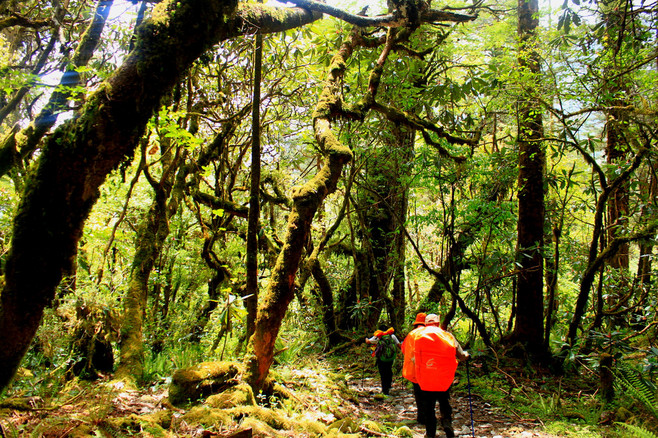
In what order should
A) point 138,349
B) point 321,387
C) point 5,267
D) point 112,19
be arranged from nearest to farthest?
point 5,267
point 138,349
point 321,387
point 112,19

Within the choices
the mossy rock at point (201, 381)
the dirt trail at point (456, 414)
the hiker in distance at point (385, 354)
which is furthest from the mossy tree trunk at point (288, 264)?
the hiker in distance at point (385, 354)

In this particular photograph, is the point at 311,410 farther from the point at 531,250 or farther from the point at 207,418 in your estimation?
the point at 531,250

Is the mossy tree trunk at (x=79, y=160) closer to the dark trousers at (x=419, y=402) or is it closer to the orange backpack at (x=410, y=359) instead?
the orange backpack at (x=410, y=359)

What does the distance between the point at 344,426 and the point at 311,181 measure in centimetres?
273

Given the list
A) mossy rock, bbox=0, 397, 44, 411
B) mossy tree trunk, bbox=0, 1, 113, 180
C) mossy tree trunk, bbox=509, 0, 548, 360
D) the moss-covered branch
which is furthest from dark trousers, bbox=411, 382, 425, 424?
mossy tree trunk, bbox=0, 1, 113, 180

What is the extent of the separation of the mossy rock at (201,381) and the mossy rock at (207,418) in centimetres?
61

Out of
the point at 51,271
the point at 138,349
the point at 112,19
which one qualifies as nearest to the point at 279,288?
the point at 51,271

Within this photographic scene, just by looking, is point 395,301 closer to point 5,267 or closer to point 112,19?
point 5,267

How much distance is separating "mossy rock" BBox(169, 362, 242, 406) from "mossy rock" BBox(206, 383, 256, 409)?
33 cm

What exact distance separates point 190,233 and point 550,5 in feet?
37.2

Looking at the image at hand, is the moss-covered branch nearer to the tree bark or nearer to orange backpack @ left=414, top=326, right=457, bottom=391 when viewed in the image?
the tree bark

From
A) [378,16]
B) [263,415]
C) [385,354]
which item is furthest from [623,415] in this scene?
[378,16]

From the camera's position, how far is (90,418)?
2793 mm

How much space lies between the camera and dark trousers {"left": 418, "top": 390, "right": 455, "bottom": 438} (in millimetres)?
4660
